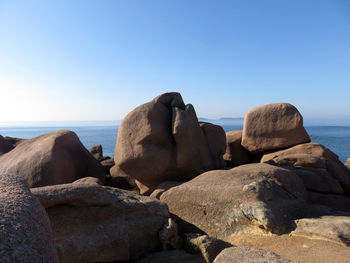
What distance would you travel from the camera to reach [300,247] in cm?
319

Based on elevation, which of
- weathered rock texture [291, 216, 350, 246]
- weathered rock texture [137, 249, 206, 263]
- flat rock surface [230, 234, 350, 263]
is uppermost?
weathered rock texture [291, 216, 350, 246]

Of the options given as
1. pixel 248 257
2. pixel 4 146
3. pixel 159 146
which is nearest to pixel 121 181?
pixel 159 146

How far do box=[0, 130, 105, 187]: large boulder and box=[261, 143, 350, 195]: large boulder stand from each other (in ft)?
18.2

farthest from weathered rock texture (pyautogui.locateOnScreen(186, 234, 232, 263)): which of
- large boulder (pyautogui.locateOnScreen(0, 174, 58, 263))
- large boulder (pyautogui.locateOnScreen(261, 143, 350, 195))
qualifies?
large boulder (pyautogui.locateOnScreen(261, 143, 350, 195))

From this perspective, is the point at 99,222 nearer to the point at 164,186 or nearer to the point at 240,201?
the point at 240,201

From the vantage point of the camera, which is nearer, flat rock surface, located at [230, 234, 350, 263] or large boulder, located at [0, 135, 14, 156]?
flat rock surface, located at [230, 234, 350, 263]

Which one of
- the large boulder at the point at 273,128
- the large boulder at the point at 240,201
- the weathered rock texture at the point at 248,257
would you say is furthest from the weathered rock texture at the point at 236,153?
the weathered rock texture at the point at 248,257

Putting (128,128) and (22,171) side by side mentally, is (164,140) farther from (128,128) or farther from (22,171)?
(22,171)

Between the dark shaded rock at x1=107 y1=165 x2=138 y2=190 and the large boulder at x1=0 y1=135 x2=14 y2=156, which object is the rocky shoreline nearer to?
the dark shaded rock at x1=107 y1=165 x2=138 y2=190

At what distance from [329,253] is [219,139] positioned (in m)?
5.47

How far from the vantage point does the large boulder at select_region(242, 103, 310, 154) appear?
881 cm

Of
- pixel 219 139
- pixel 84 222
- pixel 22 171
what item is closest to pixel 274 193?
pixel 84 222

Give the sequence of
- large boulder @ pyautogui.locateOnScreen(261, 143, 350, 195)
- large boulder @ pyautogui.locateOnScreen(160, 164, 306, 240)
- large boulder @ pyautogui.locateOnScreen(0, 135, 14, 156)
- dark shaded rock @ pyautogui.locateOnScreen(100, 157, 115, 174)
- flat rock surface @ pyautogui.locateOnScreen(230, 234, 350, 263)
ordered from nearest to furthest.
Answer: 1. flat rock surface @ pyautogui.locateOnScreen(230, 234, 350, 263)
2. large boulder @ pyautogui.locateOnScreen(160, 164, 306, 240)
3. large boulder @ pyautogui.locateOnScreen(261, 143, 350, 195)
4. large boulder @ pyautogui.locateOnScreen(0, 135, 14, 156)
5. dark shaded rock @ pyautogui.locateOnScreen(100, 157, 115, 174)

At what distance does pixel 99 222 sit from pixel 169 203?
1.50 m
